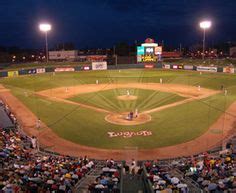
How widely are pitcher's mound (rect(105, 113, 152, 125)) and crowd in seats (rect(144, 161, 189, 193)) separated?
13.9m

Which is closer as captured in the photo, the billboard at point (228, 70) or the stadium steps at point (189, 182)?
the stadium steps at point (189, 182)

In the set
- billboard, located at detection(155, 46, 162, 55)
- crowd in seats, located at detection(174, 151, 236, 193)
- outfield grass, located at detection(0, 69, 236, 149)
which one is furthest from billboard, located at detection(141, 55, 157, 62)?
crowd in seats, located at detection(174, 151, 236, 193)

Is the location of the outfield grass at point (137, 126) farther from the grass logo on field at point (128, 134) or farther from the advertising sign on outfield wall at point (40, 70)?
the advertising sign on outfield wall at point (40, 70)

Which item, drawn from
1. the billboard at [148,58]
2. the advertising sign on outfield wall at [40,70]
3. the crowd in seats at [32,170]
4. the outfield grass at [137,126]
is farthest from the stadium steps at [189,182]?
the billboard at [148,58]

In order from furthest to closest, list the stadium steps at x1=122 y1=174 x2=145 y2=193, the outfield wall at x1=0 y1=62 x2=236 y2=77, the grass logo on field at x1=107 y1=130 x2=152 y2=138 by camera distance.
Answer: the outfield wall at x1=0 y1=62 x2=236 y2=77
the grass logo on field at x1=107 y1=130 x2=152 y2=138
the stadium steps at x1=122 y1=174 x2=145 y2=193

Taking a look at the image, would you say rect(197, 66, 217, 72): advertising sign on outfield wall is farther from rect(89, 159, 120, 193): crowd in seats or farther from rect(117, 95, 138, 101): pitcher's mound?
rect(89, 159, 120, 193): crowd in seats

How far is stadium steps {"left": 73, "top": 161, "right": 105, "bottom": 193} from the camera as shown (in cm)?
1491

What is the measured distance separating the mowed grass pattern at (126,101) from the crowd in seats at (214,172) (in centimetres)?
1856

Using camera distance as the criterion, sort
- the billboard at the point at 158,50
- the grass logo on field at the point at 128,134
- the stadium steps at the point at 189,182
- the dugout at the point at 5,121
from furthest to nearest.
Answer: the billboard at the point at 158,50
the dugout at the point at 5,121
the grass logo on field at the point at 128,134
the stadium steps at the point at 189,182

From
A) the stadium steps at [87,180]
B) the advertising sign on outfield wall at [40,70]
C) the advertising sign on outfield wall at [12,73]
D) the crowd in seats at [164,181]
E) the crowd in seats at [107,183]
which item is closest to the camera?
the crowd in seats at [164,181]

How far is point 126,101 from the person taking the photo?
137ft

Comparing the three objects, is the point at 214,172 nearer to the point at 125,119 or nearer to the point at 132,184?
the point at 132,184

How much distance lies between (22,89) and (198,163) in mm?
43910

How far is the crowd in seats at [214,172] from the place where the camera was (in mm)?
14137
